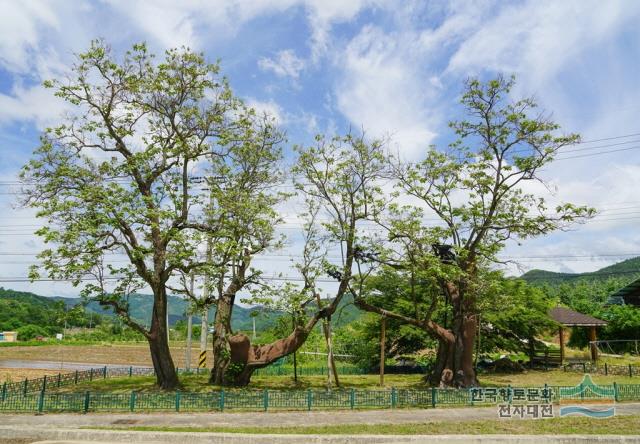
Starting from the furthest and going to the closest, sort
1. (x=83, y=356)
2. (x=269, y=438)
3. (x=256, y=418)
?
(x=83, y=356)
(x=256, y=418)
(x=269, y=438)

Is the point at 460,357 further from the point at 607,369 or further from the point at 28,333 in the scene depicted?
the point at 28,333

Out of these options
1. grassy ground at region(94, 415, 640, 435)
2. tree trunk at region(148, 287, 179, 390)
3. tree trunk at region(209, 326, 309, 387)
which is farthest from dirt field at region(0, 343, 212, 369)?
grassy ground at region(94, 415, 640, 435)

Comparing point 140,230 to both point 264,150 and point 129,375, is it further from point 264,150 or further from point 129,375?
point 129,375

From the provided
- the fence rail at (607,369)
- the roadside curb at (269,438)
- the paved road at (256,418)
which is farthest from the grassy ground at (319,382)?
the roadside curb at (269,438)

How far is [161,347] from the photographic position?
25.6m

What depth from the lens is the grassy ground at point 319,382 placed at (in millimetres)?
26500

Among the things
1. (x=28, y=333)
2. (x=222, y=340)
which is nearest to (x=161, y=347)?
(x=222, y=340)

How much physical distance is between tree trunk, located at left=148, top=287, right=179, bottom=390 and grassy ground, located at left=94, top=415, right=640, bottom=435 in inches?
326

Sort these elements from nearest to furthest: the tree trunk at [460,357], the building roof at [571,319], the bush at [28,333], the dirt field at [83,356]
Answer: the tree trunk at [460,357] < the building roof at [571,319] < the dirt field at [83,356] < the bush at [28,333]

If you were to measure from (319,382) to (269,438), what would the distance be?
14930 millimetres

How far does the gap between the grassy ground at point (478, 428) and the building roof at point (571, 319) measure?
23858 mm

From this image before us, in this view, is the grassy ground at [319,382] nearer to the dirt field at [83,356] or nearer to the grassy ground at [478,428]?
the grassy ground at [478,428]

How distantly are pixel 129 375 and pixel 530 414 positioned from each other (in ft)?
80.3

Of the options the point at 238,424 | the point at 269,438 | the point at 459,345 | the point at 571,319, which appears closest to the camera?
the point at 269,438
